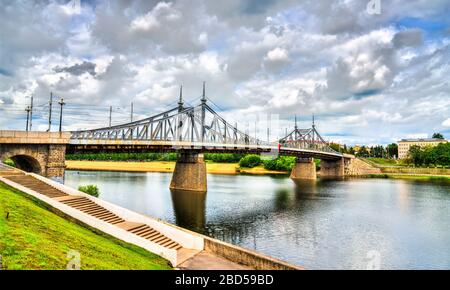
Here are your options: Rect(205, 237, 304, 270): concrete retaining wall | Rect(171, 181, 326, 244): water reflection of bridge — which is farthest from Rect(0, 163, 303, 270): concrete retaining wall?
Rect(171, 181, 326, 244): water reflection of bridge

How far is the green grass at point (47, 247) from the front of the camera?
9.89 meters

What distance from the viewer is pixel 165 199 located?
48.5 m

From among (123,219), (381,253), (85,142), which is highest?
(85,142)

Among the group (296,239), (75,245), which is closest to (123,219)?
(75,245)

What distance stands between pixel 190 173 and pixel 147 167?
71.3 meters

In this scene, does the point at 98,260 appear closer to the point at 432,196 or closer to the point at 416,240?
the point at 416,240

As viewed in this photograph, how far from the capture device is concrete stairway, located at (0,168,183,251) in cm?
2093

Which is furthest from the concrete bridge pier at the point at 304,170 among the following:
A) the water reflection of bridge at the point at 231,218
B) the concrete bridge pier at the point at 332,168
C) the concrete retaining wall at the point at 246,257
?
the concrete retaining wall at the point at 246,257

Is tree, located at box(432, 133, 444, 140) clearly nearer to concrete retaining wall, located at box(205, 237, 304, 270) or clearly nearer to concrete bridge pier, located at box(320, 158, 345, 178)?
concrete bridge pier, located at box(320, 158, 345, 178)

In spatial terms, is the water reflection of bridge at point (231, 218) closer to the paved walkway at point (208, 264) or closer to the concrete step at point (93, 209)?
the concrete step at point (93, 209)

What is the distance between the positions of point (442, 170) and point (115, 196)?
3799 inches

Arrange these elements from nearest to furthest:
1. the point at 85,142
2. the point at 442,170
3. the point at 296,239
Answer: the point at 296,239
the point at 85,142
the point at 442,170

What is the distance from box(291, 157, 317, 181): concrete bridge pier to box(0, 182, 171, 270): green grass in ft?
284
